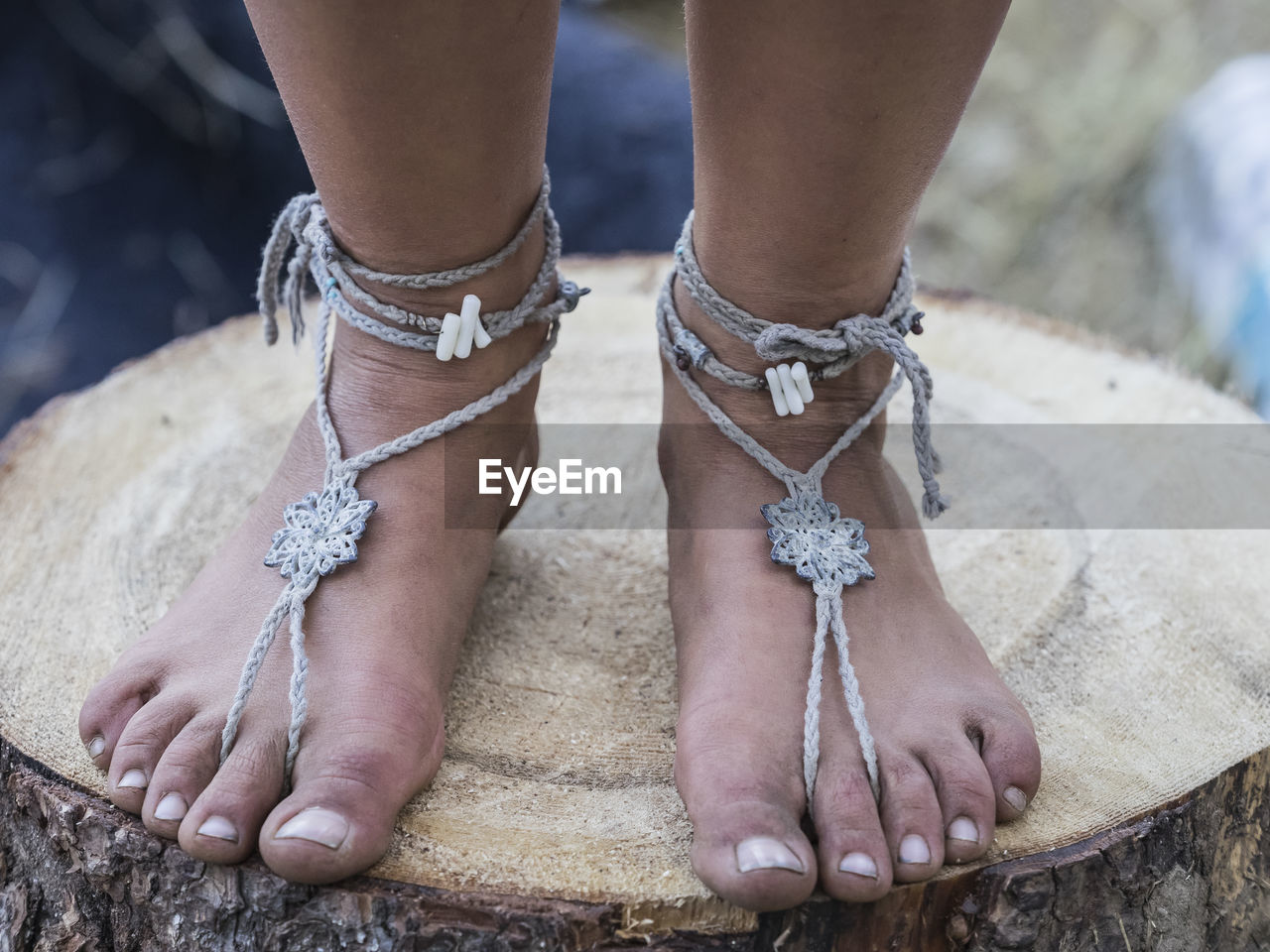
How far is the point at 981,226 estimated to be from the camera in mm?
2617

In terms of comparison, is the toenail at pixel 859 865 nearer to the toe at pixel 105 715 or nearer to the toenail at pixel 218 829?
the toenail at pixel 218 829

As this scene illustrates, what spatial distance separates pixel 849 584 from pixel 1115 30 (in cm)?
258

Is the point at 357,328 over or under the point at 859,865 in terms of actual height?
over

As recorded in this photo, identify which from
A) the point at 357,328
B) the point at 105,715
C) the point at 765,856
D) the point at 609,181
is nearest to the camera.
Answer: the point at 765,856

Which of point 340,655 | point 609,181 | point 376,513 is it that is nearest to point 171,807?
point 340,655

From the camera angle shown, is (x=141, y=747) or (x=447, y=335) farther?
(x=447, y=335)

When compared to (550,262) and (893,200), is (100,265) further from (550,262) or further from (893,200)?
(893,200)

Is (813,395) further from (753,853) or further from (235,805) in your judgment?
(235,805)

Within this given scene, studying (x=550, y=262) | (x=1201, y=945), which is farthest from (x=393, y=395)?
(x=1201, y=945)

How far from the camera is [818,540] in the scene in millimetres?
803

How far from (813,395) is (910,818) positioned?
313 millimetres

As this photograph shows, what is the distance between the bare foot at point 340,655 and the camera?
651 mm

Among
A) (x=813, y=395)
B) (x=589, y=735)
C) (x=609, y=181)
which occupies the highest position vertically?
(x=813, y=395)

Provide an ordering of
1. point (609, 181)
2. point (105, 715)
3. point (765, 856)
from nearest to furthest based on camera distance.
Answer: point (765, 856), point (105, 715), point (609, 181)
